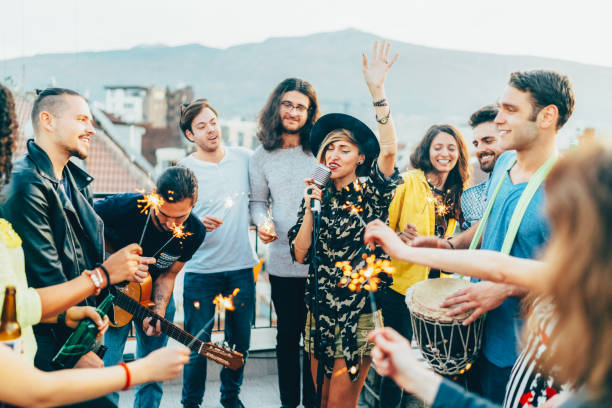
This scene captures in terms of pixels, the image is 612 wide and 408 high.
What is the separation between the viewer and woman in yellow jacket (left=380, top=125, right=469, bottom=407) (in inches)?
119

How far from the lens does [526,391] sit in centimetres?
168

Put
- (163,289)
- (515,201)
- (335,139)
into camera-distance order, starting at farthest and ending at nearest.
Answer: (163,289), (335,139), (515,201)

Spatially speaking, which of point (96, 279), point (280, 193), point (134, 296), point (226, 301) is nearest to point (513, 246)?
point (280, 193)

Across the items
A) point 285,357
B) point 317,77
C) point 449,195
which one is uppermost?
point 317,77

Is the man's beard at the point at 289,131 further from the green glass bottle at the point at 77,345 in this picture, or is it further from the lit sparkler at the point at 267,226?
the green glass bottle at the point at 77,345

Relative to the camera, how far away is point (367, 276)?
2602 mm

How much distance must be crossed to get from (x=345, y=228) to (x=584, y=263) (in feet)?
5.73

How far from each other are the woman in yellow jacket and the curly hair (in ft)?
6.98

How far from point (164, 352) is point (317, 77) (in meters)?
73.2

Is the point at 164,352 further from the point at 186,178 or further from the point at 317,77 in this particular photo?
Answer: the point at 317,77

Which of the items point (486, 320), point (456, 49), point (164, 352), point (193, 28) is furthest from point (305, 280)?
point (193, 28)

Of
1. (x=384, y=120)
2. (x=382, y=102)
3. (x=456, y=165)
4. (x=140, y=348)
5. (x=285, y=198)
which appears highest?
(x=382, y=102)

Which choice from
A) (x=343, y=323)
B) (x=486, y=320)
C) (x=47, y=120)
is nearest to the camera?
(x=486, y=320)

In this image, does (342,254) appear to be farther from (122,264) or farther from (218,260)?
(122,264)
